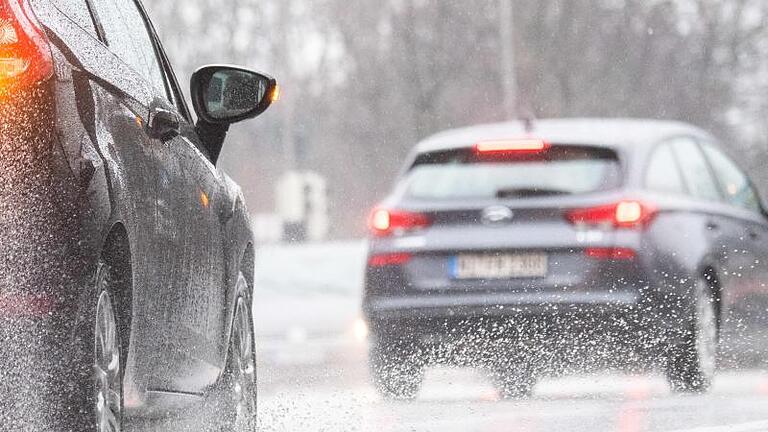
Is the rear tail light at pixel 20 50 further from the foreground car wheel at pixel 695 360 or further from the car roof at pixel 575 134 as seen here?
the car roof at pixel 575 134

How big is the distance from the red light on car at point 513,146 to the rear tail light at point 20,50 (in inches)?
259

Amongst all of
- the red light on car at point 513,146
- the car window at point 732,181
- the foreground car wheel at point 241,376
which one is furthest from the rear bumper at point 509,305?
the foreground car wheel at point 241,376

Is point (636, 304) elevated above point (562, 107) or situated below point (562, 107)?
above

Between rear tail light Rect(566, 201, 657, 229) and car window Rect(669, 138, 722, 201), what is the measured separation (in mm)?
870

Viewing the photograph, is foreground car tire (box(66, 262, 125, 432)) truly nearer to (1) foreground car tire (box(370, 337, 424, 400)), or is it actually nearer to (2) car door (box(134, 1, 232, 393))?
(2) car door (box(134, 1, 232, 393))

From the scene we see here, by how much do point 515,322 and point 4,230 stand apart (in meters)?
6.28

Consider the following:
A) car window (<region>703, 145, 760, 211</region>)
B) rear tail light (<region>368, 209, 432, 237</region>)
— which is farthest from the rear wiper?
car window (<region>703, 145, 760, 211</region>)

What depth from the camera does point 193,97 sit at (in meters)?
5.91

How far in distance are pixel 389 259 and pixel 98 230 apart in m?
6.43

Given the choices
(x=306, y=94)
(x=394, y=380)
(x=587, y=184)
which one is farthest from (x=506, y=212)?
(x=306, y=94)

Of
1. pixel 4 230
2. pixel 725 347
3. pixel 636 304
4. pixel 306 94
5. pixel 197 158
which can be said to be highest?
pixel 4 230

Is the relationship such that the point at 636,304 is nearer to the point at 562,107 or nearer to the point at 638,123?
the point at 638,123

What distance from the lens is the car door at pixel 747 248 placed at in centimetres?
1112

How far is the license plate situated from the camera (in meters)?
9.91
